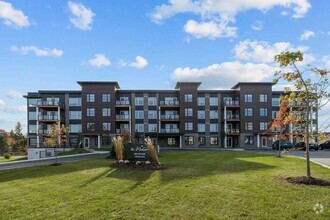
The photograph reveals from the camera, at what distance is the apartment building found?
51.5 metres

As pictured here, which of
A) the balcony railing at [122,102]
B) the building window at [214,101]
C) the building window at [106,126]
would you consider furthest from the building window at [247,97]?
the building window at [106,126]

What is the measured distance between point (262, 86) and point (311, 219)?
167 feet

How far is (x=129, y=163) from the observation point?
15422mm

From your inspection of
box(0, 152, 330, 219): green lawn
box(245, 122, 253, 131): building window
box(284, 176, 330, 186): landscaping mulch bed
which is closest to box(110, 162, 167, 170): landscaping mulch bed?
box(0, 152, 330, 219): green lawn

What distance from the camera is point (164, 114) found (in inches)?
2152

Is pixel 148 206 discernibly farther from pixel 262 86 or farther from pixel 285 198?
pixel 262 86

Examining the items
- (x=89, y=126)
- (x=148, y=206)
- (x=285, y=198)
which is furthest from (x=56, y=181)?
(x=89, y=126)

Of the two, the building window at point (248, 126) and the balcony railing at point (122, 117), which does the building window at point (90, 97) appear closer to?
the balcony railing at point (122, 117)

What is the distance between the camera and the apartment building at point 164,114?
5153 centimetres

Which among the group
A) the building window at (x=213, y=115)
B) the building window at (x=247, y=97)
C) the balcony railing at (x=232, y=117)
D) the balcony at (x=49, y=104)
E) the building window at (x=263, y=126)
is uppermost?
the building window at (x=247, y=97)

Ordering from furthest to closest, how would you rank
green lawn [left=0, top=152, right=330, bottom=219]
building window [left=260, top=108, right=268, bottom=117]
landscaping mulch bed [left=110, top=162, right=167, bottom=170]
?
building window [left=260, top=108, right=268, bottom=117]
landscaping mulch bed [left=110, top=162, right=167, bottom=170]
green lawn [left=0, top=152, right=330, bottom=219]

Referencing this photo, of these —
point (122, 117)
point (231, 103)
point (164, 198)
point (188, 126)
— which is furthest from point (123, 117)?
point (164, 198)

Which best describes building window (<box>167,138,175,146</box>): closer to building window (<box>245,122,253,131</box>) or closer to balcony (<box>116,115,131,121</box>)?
balcony (<box>116,115,131,121</box>)

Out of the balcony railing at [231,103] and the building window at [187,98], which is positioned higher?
the building window at [187,98]
